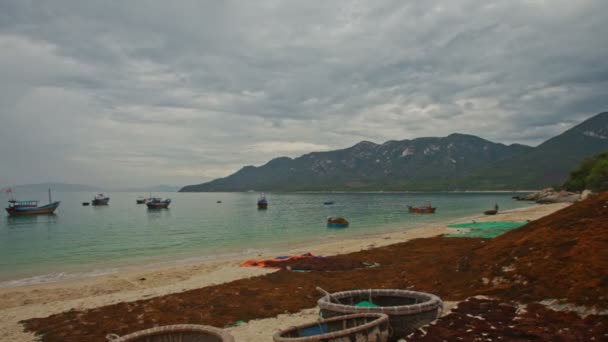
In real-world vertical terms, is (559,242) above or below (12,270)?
above

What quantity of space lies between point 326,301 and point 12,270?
33.8 meters

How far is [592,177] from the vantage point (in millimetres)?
82438

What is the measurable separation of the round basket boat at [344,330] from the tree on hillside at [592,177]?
251 ft

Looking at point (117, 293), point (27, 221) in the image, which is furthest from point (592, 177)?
point (27, 221)

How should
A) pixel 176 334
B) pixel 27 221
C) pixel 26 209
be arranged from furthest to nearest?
pixel 26 209
pixel 27 221
pixel 176 334

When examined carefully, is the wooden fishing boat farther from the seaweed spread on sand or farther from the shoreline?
the seaweed spread on sand

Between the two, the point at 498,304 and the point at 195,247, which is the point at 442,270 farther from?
the point at 195,247

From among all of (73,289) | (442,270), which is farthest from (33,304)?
(442,270)

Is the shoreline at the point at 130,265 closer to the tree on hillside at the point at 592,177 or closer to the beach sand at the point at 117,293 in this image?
the beach sand at the point at 117,293

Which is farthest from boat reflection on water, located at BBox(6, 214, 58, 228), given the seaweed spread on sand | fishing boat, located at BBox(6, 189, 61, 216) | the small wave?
the seaweed spread on sand

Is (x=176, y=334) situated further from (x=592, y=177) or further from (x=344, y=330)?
(x=592, y=177)

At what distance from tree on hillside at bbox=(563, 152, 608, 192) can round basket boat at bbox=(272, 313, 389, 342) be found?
7647 centimetres

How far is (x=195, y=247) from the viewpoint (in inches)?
1672

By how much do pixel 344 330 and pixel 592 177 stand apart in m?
96.9
